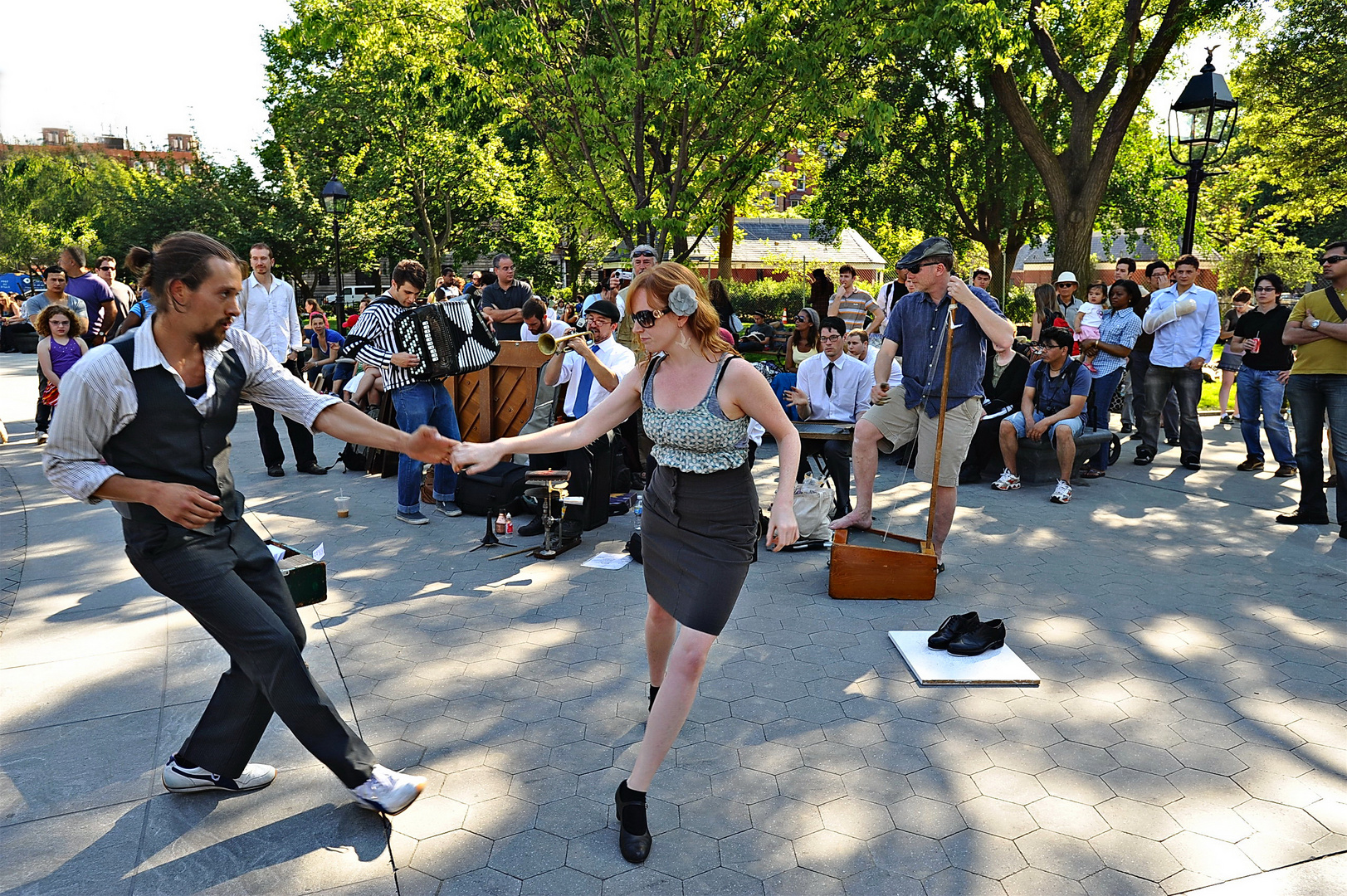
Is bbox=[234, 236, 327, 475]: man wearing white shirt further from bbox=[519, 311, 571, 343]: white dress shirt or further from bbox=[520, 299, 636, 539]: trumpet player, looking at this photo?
bbox=[520, 299, 636, 539]: trumpet player

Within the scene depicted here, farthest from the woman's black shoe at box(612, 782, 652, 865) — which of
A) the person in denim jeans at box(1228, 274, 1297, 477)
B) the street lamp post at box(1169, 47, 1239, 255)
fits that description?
the street lamp post at box(1169, 47, 1239, 255)

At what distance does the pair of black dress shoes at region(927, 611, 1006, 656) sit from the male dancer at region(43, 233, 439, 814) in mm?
2781

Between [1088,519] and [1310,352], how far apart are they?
2.04 meters

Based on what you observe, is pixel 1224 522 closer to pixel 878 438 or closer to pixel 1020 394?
pixel 1020 394

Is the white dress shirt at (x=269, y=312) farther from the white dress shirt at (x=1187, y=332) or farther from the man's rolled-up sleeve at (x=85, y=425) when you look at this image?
the white dress shirt at (x=1187, y=332)

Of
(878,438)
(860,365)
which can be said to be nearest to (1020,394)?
(860,365)

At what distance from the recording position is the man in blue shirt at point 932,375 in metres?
5.66

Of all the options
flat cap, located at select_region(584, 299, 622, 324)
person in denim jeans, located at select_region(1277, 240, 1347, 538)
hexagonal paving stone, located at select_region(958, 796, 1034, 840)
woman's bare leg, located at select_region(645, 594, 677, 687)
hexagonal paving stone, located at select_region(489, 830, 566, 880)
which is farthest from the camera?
flat cap, located at select_region(584, 299, 622, 324)

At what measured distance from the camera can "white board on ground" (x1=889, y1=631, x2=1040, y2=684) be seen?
4.43 metres

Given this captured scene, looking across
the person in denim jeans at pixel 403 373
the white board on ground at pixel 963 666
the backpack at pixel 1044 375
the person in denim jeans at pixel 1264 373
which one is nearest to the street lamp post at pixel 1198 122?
the person in denim jeans at pixel 1264 373

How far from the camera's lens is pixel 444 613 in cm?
543

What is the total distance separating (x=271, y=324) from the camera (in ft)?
28.8

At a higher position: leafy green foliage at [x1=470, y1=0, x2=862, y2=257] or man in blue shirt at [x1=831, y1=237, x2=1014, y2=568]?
leafy green foliage at [x1=470, y1=0, x2=862, y2=257]

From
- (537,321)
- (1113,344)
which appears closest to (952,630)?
(537,321)
